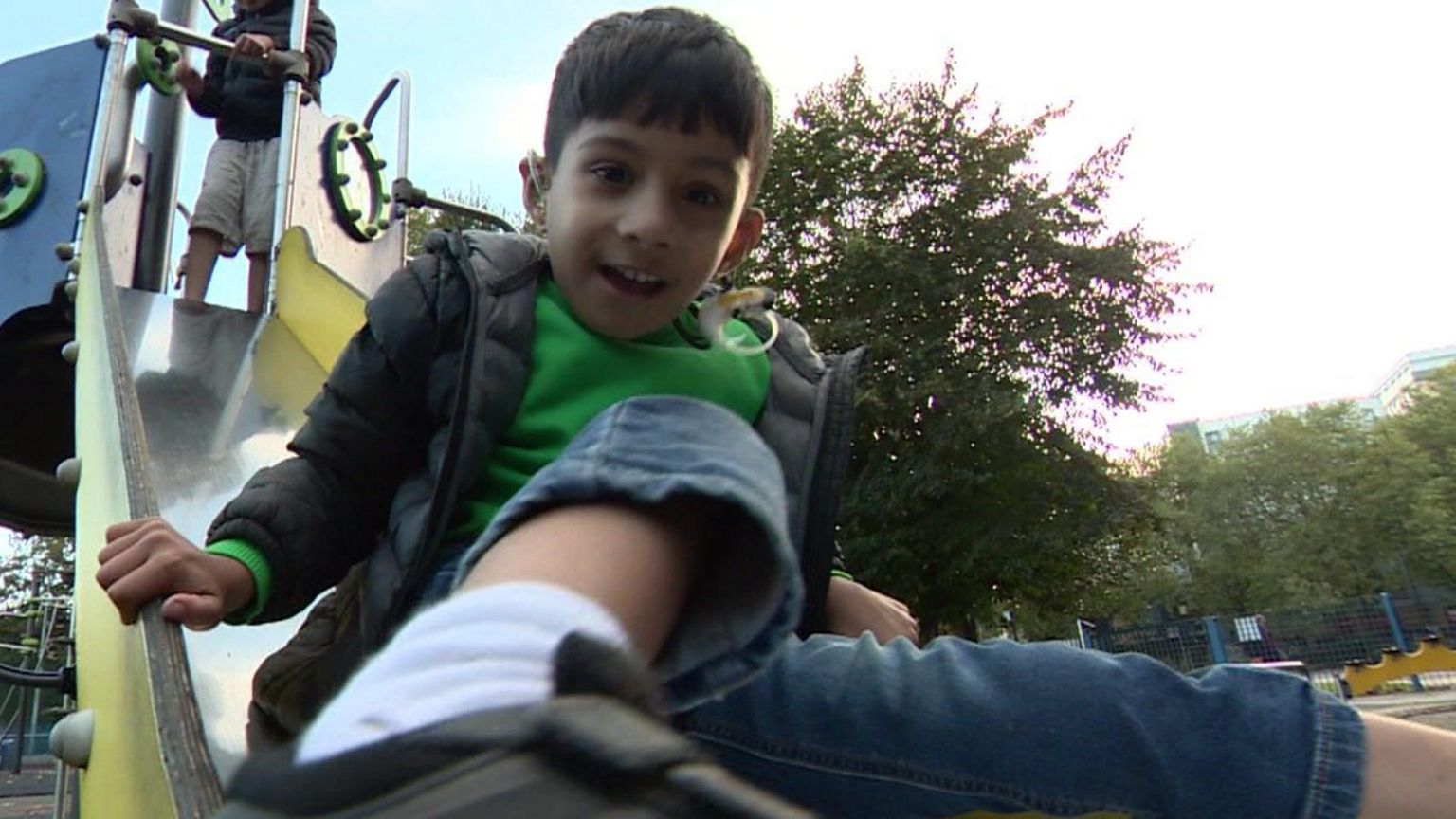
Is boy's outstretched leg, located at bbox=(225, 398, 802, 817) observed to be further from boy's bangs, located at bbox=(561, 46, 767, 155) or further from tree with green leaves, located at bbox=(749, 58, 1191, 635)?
tree with green leaves, located at bbox=(749, 58, 1191, 635)

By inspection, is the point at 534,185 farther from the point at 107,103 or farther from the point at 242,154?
the point at 242,154

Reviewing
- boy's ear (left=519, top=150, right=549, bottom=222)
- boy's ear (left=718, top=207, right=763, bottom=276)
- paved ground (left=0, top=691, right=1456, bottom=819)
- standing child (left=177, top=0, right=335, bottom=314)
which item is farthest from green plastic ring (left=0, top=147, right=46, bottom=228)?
paved ground (left=0, top=691, right=1456, bottom=819)

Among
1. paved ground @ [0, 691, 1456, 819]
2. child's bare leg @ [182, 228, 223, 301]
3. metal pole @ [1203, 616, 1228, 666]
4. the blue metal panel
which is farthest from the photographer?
metal pole @ [1203, 616, 1228, 666]

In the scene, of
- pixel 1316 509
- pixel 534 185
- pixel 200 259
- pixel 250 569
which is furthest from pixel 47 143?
pixel 1316 509

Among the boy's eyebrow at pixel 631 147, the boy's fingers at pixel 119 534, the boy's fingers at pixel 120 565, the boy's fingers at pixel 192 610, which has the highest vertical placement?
the boy's eyebrow at pixel 631 147

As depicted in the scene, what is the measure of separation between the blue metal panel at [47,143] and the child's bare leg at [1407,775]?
298 centimetres

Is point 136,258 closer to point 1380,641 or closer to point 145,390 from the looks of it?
point 145,390

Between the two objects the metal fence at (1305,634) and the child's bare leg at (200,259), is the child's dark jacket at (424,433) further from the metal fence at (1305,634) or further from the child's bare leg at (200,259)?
the metal fence at (1305,634)

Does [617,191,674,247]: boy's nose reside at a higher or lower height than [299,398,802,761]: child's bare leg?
higher

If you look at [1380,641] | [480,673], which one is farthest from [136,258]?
[1380,641]

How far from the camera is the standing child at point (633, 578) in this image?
37 cm

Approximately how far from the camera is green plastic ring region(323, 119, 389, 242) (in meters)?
3.22

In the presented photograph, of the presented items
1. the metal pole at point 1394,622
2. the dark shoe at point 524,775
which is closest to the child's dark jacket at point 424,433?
the dark shoe at point 524,775

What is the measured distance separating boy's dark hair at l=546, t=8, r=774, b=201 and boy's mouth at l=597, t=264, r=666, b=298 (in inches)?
5.2
